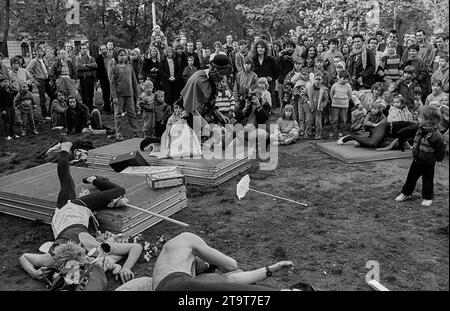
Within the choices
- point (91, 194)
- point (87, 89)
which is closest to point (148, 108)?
point (87, 89)

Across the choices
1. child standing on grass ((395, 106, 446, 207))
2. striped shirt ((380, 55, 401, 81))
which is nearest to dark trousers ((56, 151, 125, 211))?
child standing on grass ((395, 106, 446, 207))

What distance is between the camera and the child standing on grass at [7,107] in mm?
9055

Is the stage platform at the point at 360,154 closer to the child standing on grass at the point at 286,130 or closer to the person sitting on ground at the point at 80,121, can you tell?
the child standing on grass at the point at 286,130

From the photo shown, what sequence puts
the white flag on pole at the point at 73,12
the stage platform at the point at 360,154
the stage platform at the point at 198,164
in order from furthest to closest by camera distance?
1. the white flag on pole at the point at 73,12
2. the stage platform at the point at 360,154
3. the stage platform at the point at 198,164

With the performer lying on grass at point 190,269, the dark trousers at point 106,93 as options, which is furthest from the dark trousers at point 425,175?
the dark trousers at point 106,93

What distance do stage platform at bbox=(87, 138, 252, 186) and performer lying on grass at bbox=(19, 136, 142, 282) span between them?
159cm

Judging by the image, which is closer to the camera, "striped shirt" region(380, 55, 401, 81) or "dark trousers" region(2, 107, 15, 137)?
"striped shirt" region(380, 55, 401, 81)

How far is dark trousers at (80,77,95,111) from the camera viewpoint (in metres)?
10.5

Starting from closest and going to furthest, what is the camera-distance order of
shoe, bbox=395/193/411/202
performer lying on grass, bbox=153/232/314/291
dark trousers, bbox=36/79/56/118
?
performer lying on grass, bbox=153/232/314/291 → shoe, bbox=395/193/411/202 → dark trousers, bbox=36/79/56/118

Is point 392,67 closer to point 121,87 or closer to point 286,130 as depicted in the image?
point 286,130

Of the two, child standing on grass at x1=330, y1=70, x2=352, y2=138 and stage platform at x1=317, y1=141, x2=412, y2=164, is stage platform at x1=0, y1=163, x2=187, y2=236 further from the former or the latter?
child standing on grass at x1=330, y1=70, x2=352, y2=138

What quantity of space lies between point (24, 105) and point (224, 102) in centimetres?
464

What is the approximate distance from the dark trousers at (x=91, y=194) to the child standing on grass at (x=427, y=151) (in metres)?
3.29
